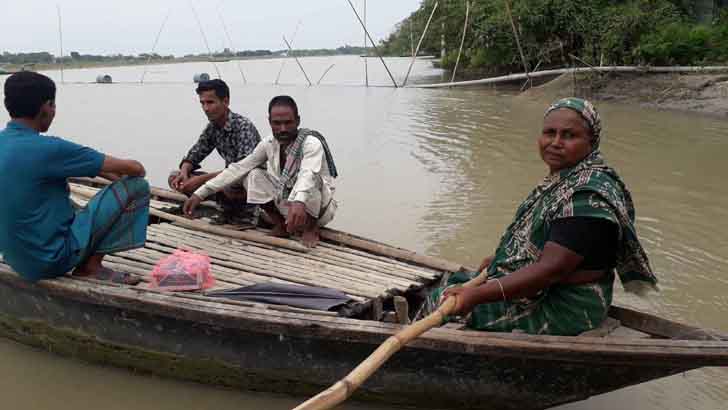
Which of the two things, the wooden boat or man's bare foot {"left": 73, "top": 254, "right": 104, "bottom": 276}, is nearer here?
the wooden boat

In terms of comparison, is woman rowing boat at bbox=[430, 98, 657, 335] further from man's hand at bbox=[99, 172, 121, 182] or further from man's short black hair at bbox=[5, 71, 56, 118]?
man's short black hair at bbox=[5, 71, 56, 118]

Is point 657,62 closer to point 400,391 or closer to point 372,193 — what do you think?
point 372,193

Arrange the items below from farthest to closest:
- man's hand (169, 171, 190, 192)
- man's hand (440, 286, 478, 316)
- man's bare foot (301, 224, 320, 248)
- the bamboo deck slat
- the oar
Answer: man's hand (169, 171, 190, 192) → man's bare foot (301, 224, 320, 248) → the bamboo deck slat → man's hand (440, 286, 478, 316) → the oar

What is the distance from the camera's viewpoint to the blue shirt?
2.57 meters

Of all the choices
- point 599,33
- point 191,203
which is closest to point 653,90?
point 599,33

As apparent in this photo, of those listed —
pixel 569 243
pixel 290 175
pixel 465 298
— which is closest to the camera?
pixel 569 243

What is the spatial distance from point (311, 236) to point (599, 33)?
1338cm

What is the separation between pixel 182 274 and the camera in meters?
2.99

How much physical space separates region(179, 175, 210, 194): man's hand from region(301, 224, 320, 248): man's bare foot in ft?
3.37

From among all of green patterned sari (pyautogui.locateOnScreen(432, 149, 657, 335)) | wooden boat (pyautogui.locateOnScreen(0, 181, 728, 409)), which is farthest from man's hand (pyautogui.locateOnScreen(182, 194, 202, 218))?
green patterned sari (pyautogui.locateOnScreen(432, 149, 657, 335))

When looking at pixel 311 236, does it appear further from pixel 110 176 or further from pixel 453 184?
pixel 453 184

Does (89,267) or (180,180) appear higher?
(180,180)

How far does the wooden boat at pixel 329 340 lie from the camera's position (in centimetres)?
227

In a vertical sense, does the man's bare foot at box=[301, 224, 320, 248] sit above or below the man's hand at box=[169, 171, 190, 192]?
below
